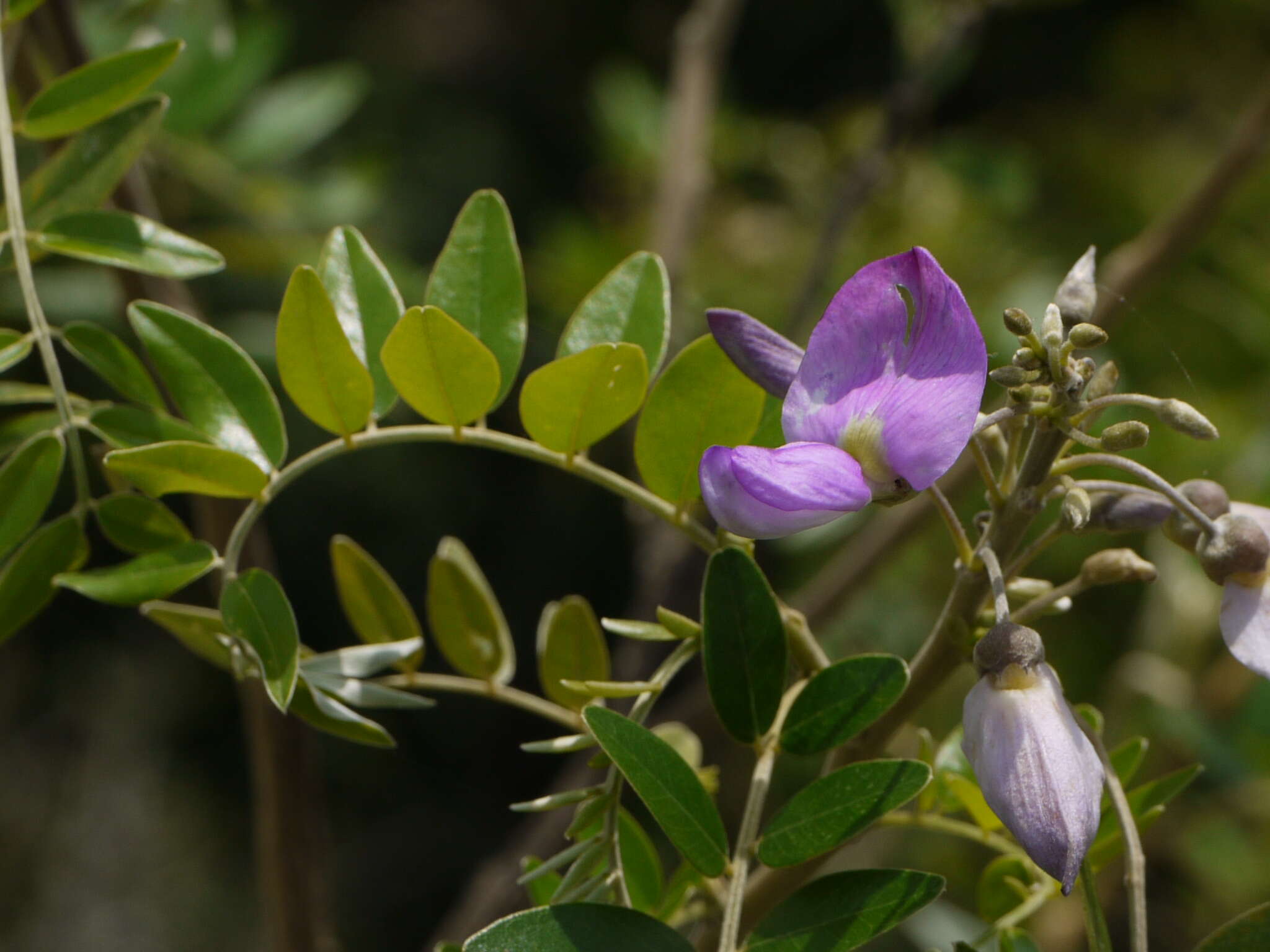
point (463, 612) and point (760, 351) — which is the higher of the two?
point (760, 351)

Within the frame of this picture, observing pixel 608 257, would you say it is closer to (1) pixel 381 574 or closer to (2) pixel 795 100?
(1) pixel 381 574

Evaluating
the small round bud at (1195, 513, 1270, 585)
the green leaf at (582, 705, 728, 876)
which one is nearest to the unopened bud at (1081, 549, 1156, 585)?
the small round bud at (1195, 513, 1270, 585)

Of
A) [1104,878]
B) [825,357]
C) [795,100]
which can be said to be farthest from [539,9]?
[825,357]

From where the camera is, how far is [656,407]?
40 centimetres

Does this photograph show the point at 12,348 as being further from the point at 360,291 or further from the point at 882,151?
the point at 882,151

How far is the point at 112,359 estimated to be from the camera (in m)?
0.43

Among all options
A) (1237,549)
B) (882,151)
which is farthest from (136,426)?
→ (882,151)

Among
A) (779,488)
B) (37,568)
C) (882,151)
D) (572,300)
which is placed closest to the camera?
(779,488)

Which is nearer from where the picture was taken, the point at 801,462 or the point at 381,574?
the point at 801,462

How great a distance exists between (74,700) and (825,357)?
178 cm

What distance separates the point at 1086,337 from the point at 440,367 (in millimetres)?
190

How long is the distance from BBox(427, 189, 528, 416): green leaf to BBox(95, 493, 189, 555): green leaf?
0.12 metres

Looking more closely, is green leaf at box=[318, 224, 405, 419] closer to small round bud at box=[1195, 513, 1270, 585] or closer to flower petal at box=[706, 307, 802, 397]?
flower petal at box=[706, 307, 802, 397]

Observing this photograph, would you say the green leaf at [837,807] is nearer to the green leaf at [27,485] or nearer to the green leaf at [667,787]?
the green leaf at [667,787]
